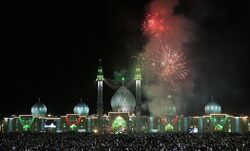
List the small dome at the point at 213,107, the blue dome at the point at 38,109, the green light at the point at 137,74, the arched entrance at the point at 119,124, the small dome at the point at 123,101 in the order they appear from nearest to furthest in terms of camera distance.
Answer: the green light at the point at 137,74 < the arched entrance at the point at 119,124 < the small dome at the point at 123,101 < the small dome at the point at 213,107 < the blue dome at the point at 38,109

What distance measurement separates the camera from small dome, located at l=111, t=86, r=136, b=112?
97688mm

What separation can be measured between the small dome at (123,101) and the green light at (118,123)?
→ 2454mm

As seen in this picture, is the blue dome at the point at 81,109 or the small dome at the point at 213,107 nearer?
the small dome at the point at 213,107

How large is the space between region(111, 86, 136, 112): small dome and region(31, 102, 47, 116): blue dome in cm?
1635

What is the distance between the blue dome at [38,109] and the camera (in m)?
102

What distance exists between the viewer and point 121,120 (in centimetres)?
9669

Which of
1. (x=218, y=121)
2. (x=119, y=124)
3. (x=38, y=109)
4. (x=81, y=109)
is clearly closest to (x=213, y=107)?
(x=218, y=121)

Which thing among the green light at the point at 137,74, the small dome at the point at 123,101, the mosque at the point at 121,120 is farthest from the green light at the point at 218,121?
the green light at the point at 137,74

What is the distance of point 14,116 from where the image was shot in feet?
342

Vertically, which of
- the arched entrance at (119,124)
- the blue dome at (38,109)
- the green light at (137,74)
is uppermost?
the green light at (137,74)

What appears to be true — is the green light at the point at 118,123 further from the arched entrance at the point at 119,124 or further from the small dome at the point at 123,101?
the small dome at the point at 123,101

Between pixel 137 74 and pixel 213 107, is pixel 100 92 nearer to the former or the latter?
pixel 137 74

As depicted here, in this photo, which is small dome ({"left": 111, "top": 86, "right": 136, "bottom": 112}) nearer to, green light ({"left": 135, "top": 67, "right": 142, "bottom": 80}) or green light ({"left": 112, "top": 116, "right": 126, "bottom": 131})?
green light ({"left": 112, "top": 116, "right": 126, "bottom": 131})

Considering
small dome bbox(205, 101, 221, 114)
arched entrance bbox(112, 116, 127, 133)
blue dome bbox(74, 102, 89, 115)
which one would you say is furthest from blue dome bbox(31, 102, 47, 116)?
small dome bbox(205, 101, 221, 114)
